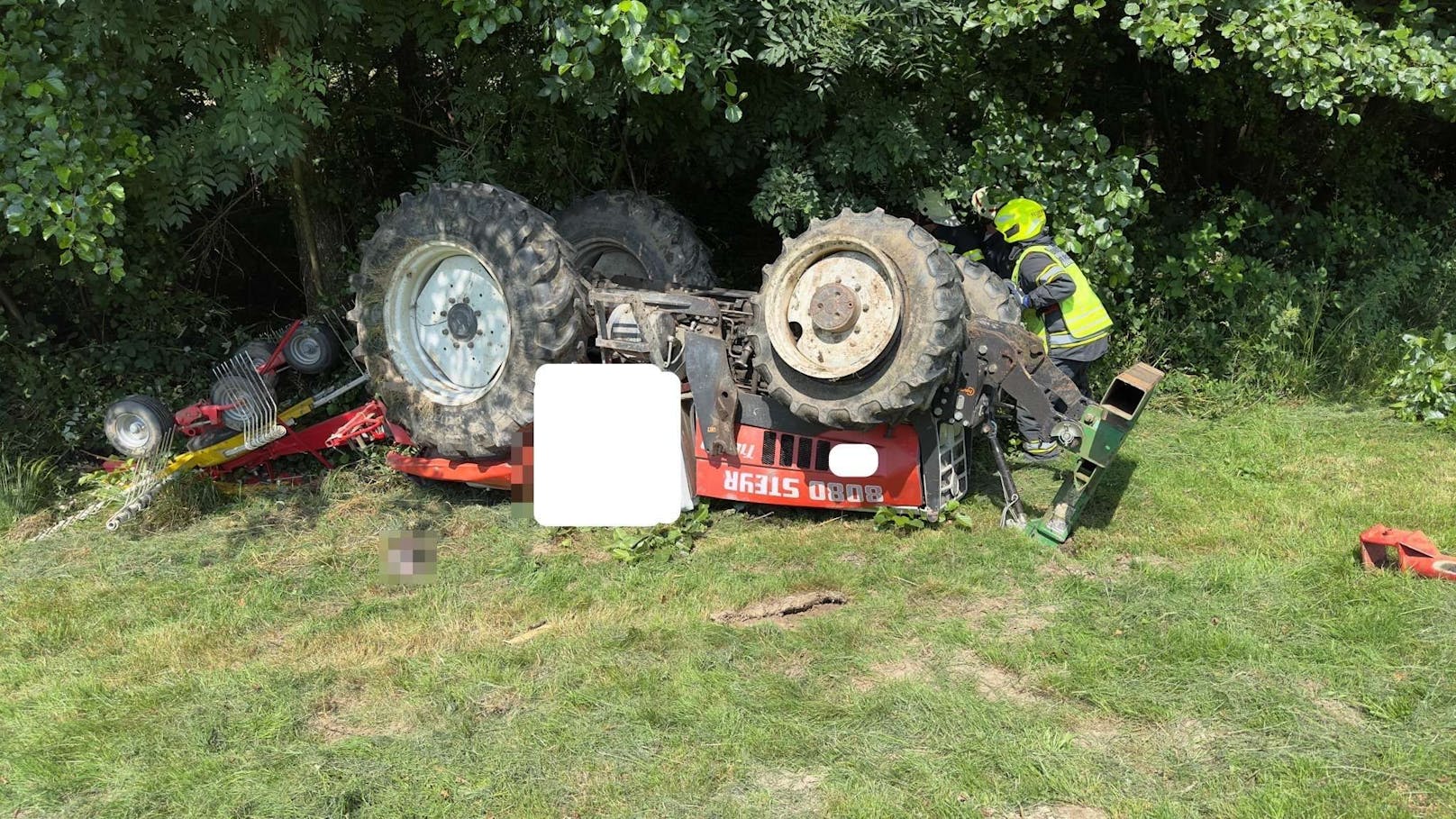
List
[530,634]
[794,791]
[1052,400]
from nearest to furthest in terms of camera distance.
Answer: [794,791] < [530,634] < [1052,400]

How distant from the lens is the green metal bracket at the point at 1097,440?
4.79 m

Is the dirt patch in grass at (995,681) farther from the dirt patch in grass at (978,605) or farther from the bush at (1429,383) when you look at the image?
the bush at (1429,383)

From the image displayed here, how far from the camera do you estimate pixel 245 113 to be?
5.43m

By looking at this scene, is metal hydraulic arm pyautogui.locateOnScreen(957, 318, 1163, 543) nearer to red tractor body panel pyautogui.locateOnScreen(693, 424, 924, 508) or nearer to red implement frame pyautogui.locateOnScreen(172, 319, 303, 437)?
red tractor body panel pyautogui.locateOnScreen(693, 424, 924, 508)

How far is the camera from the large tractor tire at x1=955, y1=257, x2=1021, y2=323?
5531 millimetres

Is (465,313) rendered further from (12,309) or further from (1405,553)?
(1405,553)

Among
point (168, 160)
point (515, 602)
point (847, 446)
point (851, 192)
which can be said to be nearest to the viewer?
point (515, 602)

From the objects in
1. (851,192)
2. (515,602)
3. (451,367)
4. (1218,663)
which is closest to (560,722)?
(515,602)

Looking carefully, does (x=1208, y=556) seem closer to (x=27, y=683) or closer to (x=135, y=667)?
(x=135, y=667)

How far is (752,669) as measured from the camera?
4020 mm

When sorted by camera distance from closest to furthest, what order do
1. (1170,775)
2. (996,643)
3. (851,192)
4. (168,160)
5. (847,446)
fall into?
1. (1170,775)
2. (996,643)
3. (847,446)
4. (168,160)
5. (851,192)

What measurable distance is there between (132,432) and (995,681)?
500 cm

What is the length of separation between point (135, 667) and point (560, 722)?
5.97ft

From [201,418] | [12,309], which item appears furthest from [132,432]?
[12,309]
